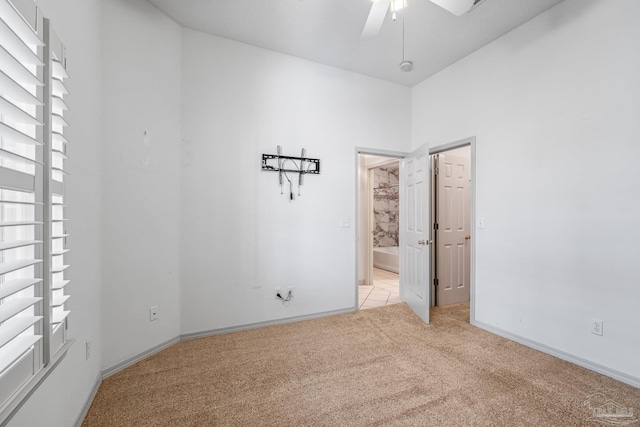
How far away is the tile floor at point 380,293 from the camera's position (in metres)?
3.83

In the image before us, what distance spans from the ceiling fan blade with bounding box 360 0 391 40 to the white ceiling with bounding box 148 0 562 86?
1.67 feet

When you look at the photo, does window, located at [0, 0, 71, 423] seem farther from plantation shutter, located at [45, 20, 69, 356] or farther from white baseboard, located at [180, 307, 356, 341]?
white baseboard, located at [180, 307, 356, 341]

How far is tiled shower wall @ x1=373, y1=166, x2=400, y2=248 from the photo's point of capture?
279 inches

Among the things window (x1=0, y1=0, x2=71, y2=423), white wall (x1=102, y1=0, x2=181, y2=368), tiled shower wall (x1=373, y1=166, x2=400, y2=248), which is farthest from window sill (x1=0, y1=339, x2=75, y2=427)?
tiled shower wall (x1=373, y1=166, x2=400, y2=248)

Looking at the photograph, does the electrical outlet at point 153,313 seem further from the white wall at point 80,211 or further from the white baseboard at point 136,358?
the white wall at point 80,211

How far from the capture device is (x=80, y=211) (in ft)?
5.39

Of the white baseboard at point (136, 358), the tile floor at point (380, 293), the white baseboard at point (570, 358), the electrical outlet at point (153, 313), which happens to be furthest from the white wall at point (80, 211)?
the white baseboard at point (570, 358)

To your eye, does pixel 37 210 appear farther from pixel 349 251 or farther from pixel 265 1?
Result: pixel 349 251

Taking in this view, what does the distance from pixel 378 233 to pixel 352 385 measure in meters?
5.39

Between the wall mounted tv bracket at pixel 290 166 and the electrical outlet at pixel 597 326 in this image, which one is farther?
the wall mounted tv bracket at pixel 290 166

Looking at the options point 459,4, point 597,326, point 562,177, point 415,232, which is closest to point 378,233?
point 415,232

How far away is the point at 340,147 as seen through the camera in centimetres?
339

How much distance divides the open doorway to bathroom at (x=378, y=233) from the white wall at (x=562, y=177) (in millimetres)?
1408

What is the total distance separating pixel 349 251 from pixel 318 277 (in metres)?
0.51
